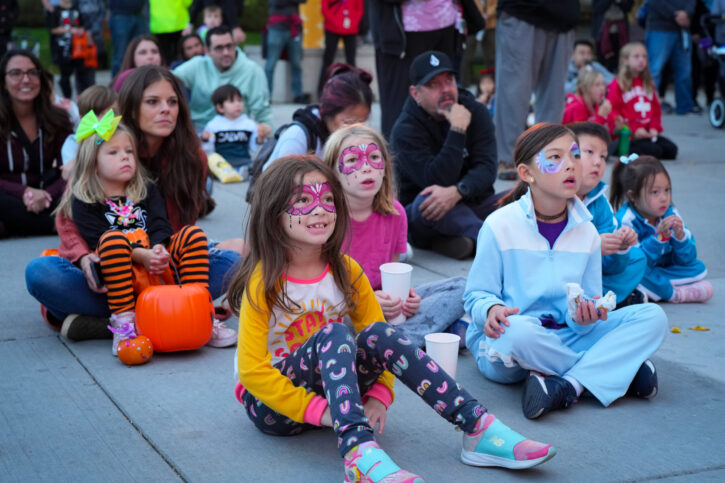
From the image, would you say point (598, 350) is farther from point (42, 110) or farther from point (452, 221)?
point (42, 110)

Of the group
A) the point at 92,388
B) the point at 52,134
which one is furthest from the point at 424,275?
the point at 52,134

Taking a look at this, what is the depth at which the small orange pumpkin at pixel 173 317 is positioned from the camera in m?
4.07

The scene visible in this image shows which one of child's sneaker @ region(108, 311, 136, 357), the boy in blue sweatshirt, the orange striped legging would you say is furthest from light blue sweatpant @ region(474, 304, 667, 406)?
child's sneaker @ region(108, 311, 136, 357)

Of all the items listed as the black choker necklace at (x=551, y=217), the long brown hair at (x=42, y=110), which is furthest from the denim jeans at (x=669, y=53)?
the black choker necklace at (x=551, y=217)

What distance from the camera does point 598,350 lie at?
360 cm

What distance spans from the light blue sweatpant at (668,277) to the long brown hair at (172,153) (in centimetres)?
248

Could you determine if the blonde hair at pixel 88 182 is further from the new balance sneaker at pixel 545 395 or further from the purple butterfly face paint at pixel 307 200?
the new balance sneaker at pixel 545 395

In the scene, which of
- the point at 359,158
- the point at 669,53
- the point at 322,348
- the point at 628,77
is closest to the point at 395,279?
the point at 359,158

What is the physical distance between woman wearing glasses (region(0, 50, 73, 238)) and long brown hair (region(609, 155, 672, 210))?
3.81 meters

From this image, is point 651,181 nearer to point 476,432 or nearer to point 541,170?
point 541,170

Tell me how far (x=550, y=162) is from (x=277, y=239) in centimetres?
121

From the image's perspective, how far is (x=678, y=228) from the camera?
15.9 feet

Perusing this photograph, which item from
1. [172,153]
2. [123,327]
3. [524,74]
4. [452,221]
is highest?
[524,74]

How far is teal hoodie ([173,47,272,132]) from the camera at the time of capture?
9.53 meters
